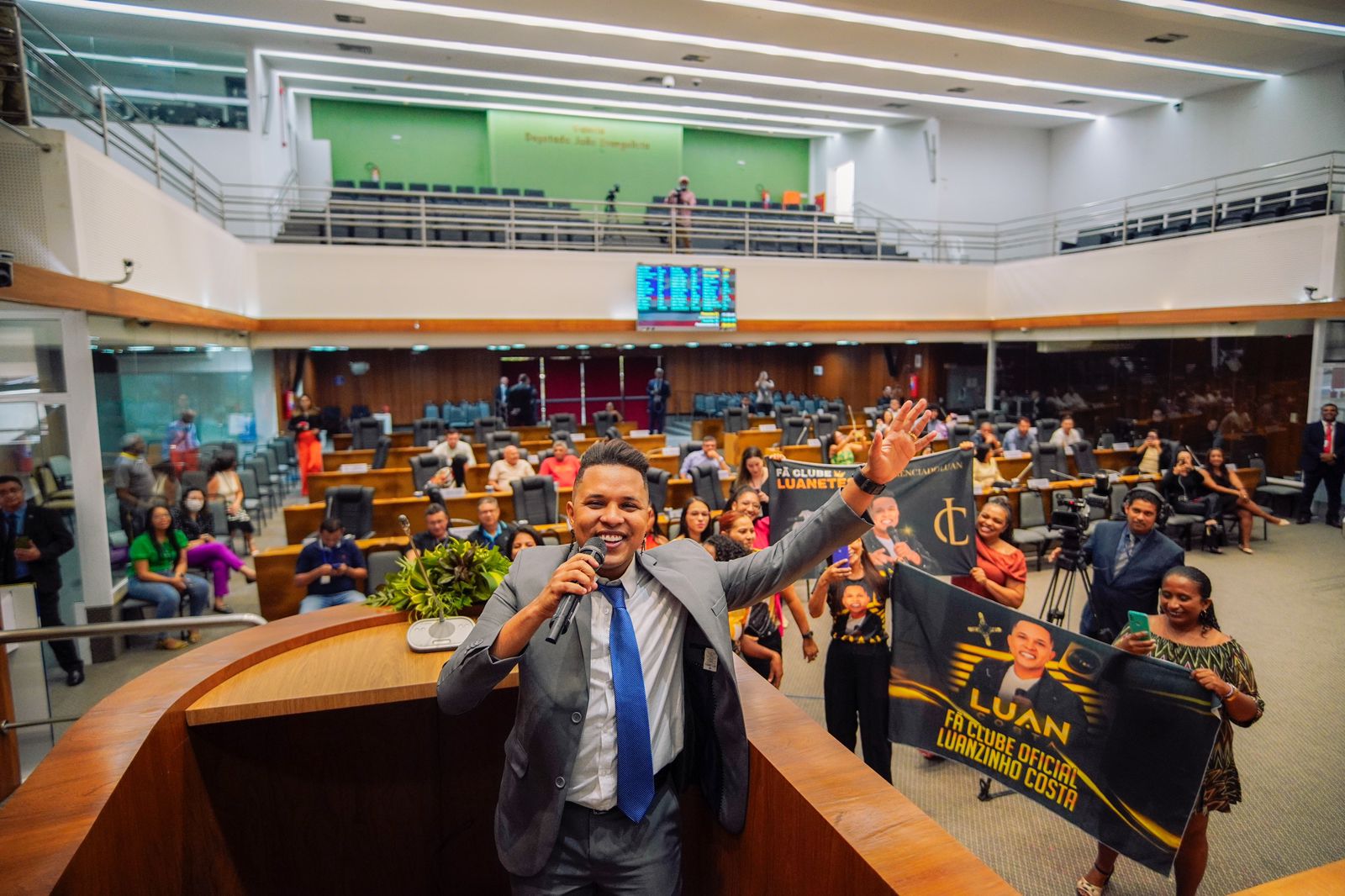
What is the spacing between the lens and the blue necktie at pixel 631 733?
1.67m

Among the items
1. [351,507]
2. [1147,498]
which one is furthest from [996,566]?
[351,507]

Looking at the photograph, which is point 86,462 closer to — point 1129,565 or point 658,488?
point 658,488

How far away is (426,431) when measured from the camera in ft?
44.1

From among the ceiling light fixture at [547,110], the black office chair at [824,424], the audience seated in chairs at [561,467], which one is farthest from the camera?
the ceiling light fixture at [547,110]

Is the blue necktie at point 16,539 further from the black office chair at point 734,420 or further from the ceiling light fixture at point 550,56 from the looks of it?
the ceiling light fixture at point 550,56

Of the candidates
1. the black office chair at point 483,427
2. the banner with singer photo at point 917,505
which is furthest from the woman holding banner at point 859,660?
the black office chair at point 483,427

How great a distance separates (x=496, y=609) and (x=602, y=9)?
13.7 meters

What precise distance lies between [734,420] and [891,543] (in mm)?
10983

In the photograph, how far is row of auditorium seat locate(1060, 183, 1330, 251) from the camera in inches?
488

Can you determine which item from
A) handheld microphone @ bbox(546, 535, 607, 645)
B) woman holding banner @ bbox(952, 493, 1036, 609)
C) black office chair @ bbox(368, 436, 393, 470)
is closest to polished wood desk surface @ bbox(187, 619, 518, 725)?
handheld microphone @ bbox(546, 535, 607, 645)

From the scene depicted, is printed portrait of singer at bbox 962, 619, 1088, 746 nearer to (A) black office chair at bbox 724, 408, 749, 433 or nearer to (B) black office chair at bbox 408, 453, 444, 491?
(B) black office chair at bbox 408, 453, 444, 491

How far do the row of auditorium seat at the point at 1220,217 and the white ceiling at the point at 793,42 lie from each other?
269cm

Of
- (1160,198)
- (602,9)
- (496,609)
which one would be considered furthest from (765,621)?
(1160,198)

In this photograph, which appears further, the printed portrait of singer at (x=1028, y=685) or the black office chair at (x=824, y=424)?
the black office chair at (x=824, y=424)
